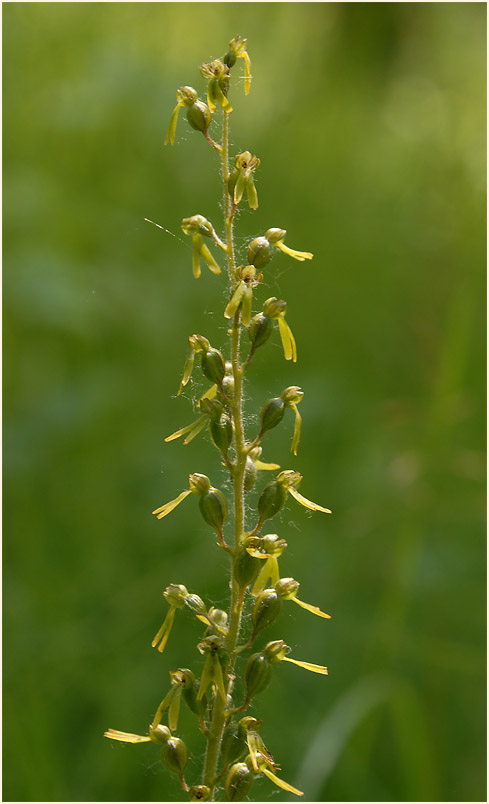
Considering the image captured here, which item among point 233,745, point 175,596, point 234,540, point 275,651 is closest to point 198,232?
point 234,540

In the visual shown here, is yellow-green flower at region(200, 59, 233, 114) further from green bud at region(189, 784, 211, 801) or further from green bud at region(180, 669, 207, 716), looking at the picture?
green bud at region(189, 784, 211, 801)

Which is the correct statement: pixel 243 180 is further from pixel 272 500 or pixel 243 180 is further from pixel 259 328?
pixel 272 500

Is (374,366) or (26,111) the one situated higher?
(26,111)

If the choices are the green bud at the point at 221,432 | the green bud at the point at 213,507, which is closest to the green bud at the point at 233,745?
the green bud at the point at 213,507

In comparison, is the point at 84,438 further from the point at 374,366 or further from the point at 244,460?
the point at 244,460

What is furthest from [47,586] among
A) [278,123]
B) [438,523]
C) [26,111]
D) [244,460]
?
[278,123]

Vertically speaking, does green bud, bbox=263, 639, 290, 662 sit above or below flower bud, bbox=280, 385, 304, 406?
below

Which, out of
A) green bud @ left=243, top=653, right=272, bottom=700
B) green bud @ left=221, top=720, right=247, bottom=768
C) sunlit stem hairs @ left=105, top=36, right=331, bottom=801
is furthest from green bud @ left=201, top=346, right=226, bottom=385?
green bud @ left=221, top=720, right=247, bottom=768
